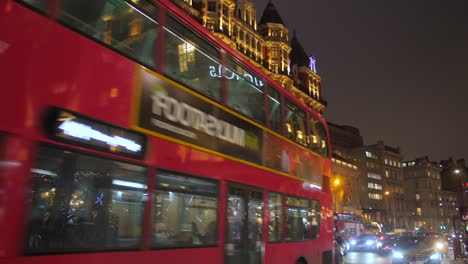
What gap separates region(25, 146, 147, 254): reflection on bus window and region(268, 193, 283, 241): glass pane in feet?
13.2

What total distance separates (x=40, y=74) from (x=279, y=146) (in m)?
6.13

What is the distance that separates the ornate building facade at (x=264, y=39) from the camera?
51375 millimetres

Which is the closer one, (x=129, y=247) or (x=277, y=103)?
(x=129, y=247)

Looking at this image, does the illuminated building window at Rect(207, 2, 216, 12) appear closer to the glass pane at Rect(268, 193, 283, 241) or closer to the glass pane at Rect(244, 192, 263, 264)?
the glass pane at Rect(268, 193, 283, 241)

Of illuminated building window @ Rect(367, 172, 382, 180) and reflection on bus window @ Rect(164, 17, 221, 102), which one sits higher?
illuminated building window @ Rect(367, 172, 382, 180)

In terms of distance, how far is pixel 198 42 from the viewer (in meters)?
7.54

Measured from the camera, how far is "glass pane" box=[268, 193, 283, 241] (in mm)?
9094

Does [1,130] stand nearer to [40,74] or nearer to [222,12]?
[40,74]

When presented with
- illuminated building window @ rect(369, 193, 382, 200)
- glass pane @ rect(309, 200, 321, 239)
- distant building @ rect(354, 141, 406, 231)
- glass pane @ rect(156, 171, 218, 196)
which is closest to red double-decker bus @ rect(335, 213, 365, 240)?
glass pane @ rect(309, 200, 321, 239)

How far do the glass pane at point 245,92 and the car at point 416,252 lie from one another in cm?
1139

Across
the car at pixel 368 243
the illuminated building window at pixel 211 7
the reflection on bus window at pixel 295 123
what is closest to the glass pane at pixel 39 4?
the reflection on bus window at pixel 295 123

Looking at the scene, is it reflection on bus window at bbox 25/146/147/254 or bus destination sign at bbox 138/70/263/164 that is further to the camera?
bus destination sign at bbox 138/70/263/164

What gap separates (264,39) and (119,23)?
60.1 meters

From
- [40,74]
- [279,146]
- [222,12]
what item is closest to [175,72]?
[40,74]
